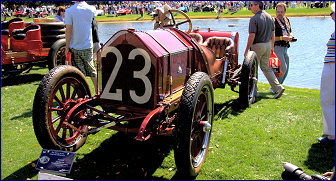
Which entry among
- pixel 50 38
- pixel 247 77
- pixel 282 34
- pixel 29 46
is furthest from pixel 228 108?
pixel 50 38

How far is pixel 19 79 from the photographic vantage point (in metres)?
8.60

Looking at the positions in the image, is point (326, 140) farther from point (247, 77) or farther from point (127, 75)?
point (127, 75)

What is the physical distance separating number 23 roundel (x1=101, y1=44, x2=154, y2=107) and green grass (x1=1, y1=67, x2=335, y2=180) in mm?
787

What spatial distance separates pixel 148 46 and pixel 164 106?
72 cm

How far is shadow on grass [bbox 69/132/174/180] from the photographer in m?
3.67

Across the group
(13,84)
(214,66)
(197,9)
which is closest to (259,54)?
(214,66)

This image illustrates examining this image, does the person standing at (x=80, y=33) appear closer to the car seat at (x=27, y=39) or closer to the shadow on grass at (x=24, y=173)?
the shadow on grass at (x=24, y=173)

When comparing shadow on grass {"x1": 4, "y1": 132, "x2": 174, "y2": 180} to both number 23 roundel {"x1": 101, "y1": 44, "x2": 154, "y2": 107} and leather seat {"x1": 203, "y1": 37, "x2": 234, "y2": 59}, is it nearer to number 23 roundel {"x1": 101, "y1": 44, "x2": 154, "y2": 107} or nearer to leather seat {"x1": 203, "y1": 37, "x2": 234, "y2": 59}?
number 23 roundel {"x1": 101, "y1": 44, "x2": 154, "y2": 107}

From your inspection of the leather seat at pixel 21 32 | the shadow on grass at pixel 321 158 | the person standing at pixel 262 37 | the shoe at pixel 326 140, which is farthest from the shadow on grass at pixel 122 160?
the leather seat at pixel 21 32

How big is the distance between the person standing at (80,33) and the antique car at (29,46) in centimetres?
277

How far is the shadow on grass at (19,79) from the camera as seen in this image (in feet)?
26.9

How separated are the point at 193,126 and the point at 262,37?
3.59 metres

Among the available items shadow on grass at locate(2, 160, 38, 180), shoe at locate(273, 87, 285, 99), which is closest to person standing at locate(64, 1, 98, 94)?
shadow on grass at locate(2, 160, 38, 180)

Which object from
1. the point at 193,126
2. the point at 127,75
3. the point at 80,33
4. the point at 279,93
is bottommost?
the point at 279,93
